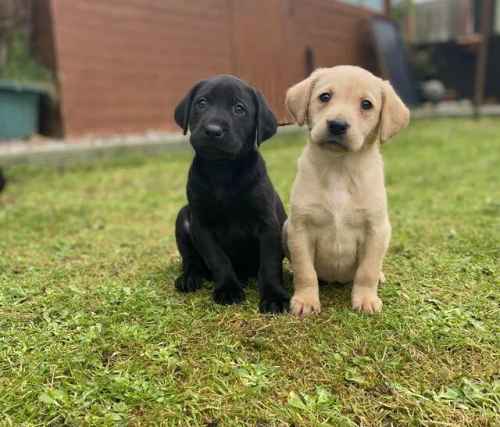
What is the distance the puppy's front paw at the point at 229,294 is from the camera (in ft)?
9.53

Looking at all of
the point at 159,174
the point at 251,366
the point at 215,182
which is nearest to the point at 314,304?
the point at 251,366

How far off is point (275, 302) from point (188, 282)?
0.62m

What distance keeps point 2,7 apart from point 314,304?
775cm

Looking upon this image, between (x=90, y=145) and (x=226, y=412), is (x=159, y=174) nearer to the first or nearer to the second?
(x=90, y=145)

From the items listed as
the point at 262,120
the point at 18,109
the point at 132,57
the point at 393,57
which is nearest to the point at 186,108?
the point at 262,120

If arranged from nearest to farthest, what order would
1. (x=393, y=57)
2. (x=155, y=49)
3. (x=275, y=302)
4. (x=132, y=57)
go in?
(x=275, y=302)
(x=132, y=57)
(x=155, y=49)
(x=393, y=57)

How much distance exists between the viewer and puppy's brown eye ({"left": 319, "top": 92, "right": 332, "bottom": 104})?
2.65m

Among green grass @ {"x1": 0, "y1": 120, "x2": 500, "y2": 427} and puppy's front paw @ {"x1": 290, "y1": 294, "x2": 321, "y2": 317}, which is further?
puppy's front paw @ {"x1": 290, "y1": 294, "x2": 321, "y2": 317}

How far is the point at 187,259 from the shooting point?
3254 mm

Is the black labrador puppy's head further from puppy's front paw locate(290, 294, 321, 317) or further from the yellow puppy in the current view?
puppy's front paw locate(290, 294, 321, 317)

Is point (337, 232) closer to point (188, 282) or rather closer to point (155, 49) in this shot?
point (188, 282)

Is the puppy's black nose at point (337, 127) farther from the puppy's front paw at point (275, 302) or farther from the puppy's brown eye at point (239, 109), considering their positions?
the puppy's front paw at point (275, 302)

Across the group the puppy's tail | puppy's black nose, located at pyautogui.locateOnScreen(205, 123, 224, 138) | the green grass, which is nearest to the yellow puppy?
the puppy's tail

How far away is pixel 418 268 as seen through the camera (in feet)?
11.3
